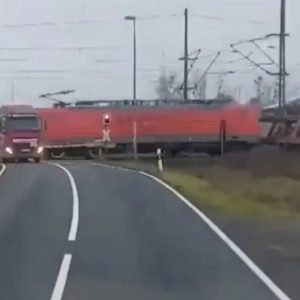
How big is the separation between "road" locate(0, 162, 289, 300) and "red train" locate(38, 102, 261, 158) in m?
41.4

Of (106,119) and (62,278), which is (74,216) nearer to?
(62,278)

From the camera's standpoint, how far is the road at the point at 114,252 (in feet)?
40.5

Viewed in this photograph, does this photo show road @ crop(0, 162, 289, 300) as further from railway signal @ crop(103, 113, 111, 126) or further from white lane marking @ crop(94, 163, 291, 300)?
railway signal @ crop(103, 113, 111, 126)

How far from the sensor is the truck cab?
5416 centimetres

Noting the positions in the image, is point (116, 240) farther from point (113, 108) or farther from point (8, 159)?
point (113, 108)

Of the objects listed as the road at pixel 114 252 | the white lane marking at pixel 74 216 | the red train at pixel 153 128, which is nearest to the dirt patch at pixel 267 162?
the red train at pixel 153 128

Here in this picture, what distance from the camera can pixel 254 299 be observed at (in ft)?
38.4

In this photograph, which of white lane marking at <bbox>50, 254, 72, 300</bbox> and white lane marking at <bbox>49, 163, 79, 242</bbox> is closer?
white lane marking at <bbox>50, 254, 72, 300</bbox>

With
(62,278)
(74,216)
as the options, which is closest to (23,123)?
(74,216)

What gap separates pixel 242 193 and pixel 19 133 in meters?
22.5

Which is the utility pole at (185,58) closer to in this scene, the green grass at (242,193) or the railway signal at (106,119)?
the railway signal at (106,119)

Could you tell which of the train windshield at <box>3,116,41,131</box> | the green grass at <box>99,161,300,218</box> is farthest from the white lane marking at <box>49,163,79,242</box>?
the train windshield at <box>3,116,41,131</box>

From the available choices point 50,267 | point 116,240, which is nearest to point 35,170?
point 116,240

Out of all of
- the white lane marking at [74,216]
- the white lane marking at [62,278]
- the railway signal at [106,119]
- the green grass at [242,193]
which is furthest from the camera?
the railway signal at [106,119]
